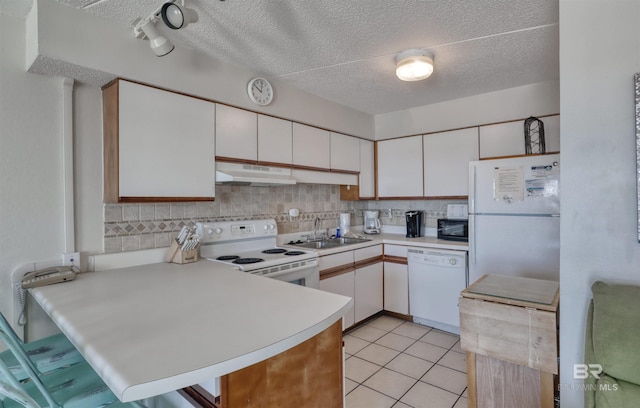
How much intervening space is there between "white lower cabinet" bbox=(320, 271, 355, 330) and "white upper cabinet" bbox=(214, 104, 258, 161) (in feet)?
4.00

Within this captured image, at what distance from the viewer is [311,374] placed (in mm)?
1241

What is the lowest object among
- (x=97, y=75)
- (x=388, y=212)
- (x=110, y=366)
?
(x=110, y=366)

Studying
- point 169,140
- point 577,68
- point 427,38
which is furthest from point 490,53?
point 169,140

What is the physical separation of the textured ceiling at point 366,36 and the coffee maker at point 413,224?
4.50ft

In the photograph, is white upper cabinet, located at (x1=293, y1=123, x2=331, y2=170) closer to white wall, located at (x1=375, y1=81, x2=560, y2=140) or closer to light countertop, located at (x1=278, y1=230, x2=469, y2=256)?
light countertop, located at (x1=278, y1=230, x2=469, y2=256)

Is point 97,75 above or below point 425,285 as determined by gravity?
above

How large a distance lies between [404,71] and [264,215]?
66.4 inches

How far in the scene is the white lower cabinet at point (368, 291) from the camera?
3119 millimetres

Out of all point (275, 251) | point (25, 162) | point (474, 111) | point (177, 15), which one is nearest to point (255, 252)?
point (275, 251)

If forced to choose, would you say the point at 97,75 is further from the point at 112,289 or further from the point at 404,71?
the point at 404,71

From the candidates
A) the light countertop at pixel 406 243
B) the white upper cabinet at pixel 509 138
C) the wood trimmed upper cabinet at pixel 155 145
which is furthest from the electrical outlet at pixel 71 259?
the white upper cabinet at pixel 509 138

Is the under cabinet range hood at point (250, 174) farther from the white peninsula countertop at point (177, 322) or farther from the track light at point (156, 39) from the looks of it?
the track light at point (156, 39)

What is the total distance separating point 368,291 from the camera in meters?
3.25

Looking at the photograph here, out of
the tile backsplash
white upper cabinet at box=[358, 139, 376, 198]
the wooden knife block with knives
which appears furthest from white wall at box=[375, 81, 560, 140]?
the wooden knife block with knives
